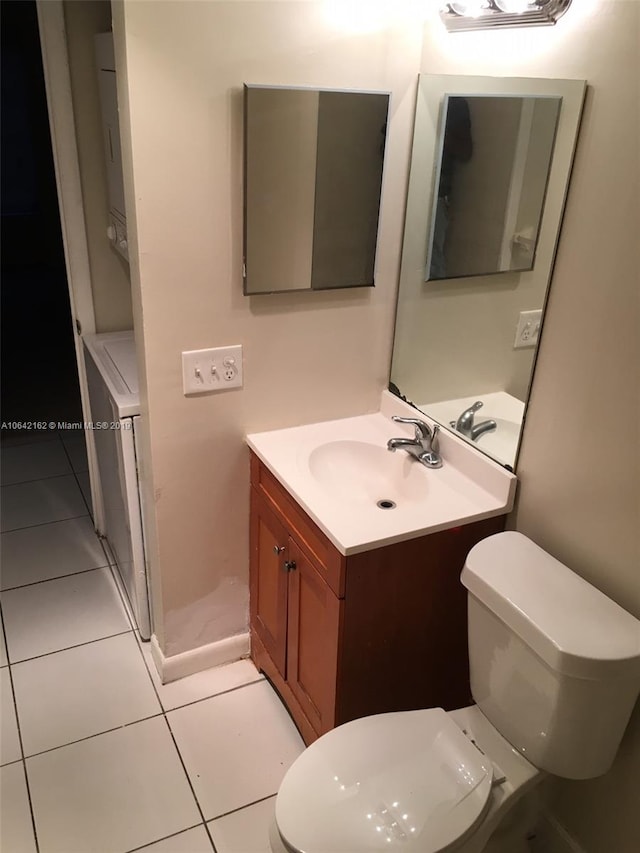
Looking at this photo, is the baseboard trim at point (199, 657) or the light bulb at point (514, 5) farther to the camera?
the baseboard trim at point (199, 657)

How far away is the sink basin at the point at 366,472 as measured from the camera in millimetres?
1842

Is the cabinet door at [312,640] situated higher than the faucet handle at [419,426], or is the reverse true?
the faucet handle at [419,426]

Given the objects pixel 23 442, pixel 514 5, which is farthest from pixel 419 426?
pixel 23 442

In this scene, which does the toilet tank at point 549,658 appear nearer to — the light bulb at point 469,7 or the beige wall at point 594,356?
the beige wall at point 594,356

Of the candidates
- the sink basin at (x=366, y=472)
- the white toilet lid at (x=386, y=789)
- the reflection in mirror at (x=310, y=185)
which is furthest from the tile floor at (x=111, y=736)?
the reflection in mirror at (x=310, y=185)

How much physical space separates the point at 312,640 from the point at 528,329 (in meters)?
0.93

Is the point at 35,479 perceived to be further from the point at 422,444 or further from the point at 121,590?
the point at 422,444

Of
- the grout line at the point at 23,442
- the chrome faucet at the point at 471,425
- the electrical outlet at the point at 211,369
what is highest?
the electrical outlet at the point at 211,369

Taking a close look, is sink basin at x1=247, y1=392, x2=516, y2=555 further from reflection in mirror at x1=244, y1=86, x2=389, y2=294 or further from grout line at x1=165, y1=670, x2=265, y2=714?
grout line at x1=165, y1=670, x2=265, y2=714

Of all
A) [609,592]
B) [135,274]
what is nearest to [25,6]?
[135,274]

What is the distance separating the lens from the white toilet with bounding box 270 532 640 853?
127cm

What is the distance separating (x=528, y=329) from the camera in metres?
1.56

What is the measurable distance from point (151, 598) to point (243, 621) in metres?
0.30

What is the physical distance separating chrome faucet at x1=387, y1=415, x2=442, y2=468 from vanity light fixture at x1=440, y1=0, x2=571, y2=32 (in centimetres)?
93
